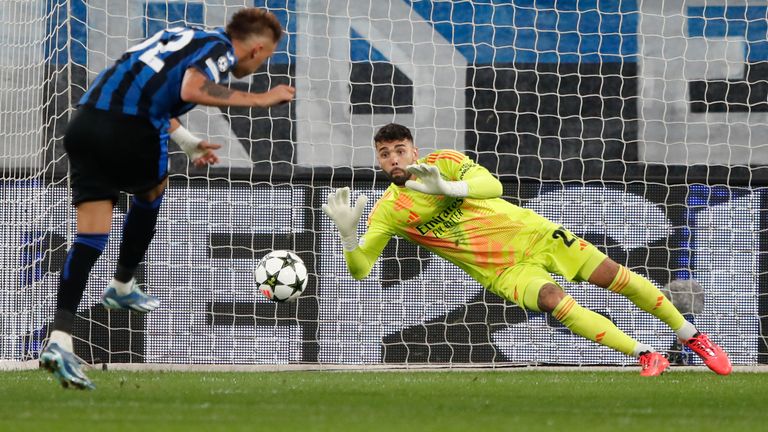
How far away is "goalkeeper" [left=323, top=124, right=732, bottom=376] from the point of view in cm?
683

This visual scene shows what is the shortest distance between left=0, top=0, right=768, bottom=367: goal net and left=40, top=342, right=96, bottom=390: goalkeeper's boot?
10.6ft

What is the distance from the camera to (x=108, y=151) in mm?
5125

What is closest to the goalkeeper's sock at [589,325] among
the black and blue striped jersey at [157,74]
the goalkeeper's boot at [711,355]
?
the goalkeeper's boot at [711,355]

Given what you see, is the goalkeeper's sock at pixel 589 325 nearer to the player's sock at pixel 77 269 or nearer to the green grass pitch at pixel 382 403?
the green grass pitch at pixel 382 403

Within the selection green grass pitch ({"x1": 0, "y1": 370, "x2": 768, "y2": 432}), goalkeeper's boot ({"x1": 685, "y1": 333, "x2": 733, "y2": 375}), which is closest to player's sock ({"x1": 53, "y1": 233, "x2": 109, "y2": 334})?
green grass pitch ({"x1": 0, "y1": 370, "x2": 768, "y2": 432})

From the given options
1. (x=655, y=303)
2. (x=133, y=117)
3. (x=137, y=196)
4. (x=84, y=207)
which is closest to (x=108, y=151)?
(x=133, y=117)

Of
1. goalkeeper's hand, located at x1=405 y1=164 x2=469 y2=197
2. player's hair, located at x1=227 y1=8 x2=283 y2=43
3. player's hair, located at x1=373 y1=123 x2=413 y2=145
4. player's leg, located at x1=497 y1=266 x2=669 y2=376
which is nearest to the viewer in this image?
player's hair, located at x1=227 y1=8 x2=283 y2=43

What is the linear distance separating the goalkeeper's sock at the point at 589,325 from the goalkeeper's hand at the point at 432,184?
2.79 ft

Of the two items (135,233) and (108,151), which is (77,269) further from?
(108,151)

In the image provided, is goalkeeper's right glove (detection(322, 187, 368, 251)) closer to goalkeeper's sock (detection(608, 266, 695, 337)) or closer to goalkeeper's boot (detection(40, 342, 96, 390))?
goalkeeper's sock (detection(608, 266, 695, 337))

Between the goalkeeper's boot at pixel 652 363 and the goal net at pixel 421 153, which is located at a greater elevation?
the goal net at pixel 421 153

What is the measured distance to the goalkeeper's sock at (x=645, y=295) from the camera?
278 inches

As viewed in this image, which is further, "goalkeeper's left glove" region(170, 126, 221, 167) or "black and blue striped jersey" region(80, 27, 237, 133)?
"goalkeeper's left glove" region(170, 126, 221, 167)

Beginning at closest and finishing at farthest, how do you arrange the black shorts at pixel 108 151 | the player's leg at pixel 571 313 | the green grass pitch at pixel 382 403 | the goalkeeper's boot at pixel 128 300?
the green grass pitch at pixel 382 403
the black shorts at pixel 108 151
the goalkeeper's boot at pixel 128 300
the player's leg at pixel 571 313
